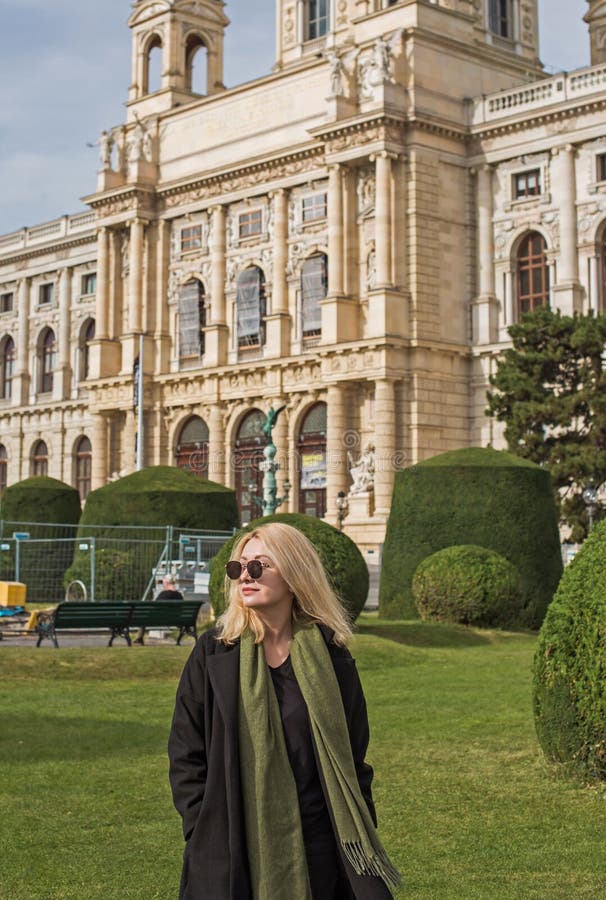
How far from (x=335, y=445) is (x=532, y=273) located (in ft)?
28.6

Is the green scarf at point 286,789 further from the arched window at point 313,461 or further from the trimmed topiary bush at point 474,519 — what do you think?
the arched window at point 313,461

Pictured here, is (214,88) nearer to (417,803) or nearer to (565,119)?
(565,119)

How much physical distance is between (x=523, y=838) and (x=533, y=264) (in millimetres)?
37352

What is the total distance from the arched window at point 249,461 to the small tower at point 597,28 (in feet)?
66.5

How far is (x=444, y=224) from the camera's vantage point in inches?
1740

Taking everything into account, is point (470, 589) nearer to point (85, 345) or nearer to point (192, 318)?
point (192, 318)

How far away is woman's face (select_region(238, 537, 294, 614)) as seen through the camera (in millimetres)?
4496

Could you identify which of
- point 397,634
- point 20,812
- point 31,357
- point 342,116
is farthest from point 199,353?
point 20,812

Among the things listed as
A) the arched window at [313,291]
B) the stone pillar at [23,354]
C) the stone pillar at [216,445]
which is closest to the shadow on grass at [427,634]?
the arched window at [313,291]

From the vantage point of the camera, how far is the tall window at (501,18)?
163 feet

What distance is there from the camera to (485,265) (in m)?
44.4

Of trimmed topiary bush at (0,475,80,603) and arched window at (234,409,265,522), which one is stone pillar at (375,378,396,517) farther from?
trimmed topiary bush at (0,475,80,603)

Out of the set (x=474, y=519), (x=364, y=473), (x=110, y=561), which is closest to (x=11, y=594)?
(x=110, y=561)

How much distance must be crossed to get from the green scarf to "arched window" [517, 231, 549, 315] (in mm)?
39743
